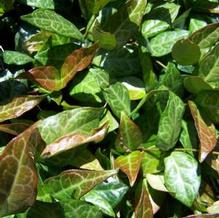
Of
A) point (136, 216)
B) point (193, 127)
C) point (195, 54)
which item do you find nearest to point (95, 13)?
point (195, 54)

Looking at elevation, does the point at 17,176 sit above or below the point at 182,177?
above

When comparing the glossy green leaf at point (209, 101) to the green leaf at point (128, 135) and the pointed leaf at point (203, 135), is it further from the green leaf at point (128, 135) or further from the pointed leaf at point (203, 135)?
the green leaf at point (128, 135)

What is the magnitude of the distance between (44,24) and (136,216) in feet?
1.42

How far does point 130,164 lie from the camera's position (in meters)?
1.22

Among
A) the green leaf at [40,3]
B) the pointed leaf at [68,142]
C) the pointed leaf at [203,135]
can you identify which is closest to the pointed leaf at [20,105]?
the pointed leaf at [68,142]

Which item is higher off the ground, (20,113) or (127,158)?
(20,113)

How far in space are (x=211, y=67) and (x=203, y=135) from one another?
0.16m

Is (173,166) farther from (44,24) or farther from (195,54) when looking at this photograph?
(44,24)

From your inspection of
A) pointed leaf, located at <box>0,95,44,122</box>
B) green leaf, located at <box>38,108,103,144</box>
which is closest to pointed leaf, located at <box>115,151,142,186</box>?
green leaf, located at <box>38,108,103,144</box>

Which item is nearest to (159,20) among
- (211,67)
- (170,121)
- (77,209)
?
(211,67)

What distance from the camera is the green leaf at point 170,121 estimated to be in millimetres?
1196

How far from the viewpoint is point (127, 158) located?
48.6 inches

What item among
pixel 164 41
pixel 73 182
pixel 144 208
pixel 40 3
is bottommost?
pixel 144 208

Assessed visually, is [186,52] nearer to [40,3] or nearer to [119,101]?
[119,101]
